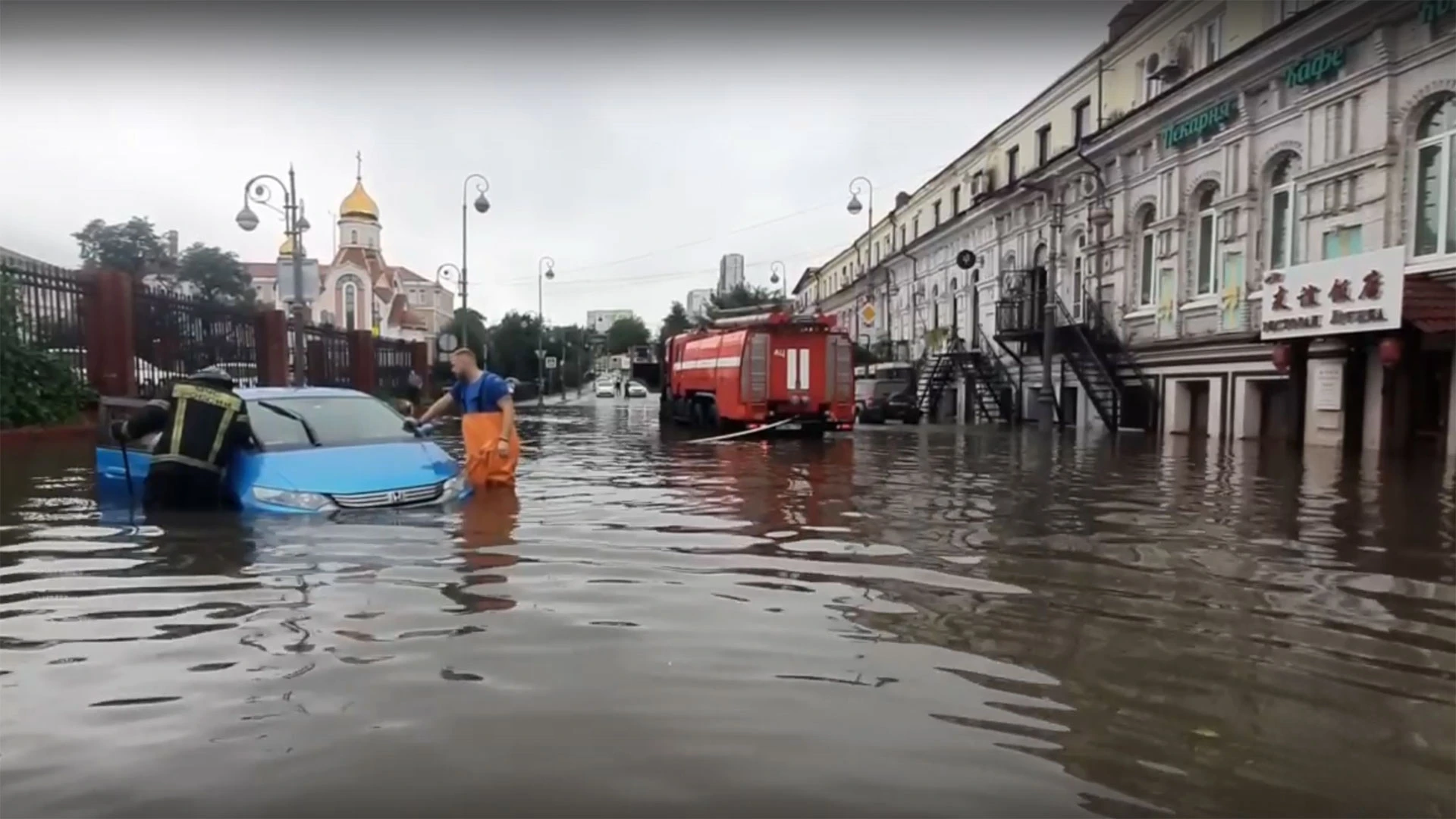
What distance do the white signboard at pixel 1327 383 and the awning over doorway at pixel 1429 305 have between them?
2.56m

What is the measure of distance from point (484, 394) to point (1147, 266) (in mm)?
22020

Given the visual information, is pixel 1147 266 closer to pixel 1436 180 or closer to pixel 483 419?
pixel 1436 180

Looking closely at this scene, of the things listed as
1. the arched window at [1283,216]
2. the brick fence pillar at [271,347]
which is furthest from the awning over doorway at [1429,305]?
the brick fence pillar at [271,347]

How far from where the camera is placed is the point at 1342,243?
61.4ft

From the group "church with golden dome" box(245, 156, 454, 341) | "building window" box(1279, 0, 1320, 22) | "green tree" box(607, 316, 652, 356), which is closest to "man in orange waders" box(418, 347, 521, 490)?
"building window" box(1279, 0, 1320, 22)

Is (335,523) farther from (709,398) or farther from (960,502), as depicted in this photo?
Result: (709,398)

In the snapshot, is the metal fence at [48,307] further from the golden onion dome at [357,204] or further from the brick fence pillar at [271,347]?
the golden onion dome at [357,204]

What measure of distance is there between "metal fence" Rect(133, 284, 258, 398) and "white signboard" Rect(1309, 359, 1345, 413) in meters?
20.1

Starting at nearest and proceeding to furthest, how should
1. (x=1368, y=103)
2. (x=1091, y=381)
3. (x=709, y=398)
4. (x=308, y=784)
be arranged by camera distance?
(x=308, y=784)
(x=1368, y=103)
(x=709, y=398)
(x=1091, y=381)

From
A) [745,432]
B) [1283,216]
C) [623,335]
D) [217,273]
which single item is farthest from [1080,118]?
[623,335]

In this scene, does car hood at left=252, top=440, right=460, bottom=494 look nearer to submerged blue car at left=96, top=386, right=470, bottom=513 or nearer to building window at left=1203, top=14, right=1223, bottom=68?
submerged blue car at left=96, top=386, right=470, bottom=513

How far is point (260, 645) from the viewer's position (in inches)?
190

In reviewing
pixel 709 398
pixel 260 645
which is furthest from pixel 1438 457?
pixel 260 645

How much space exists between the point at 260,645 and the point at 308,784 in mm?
1814
